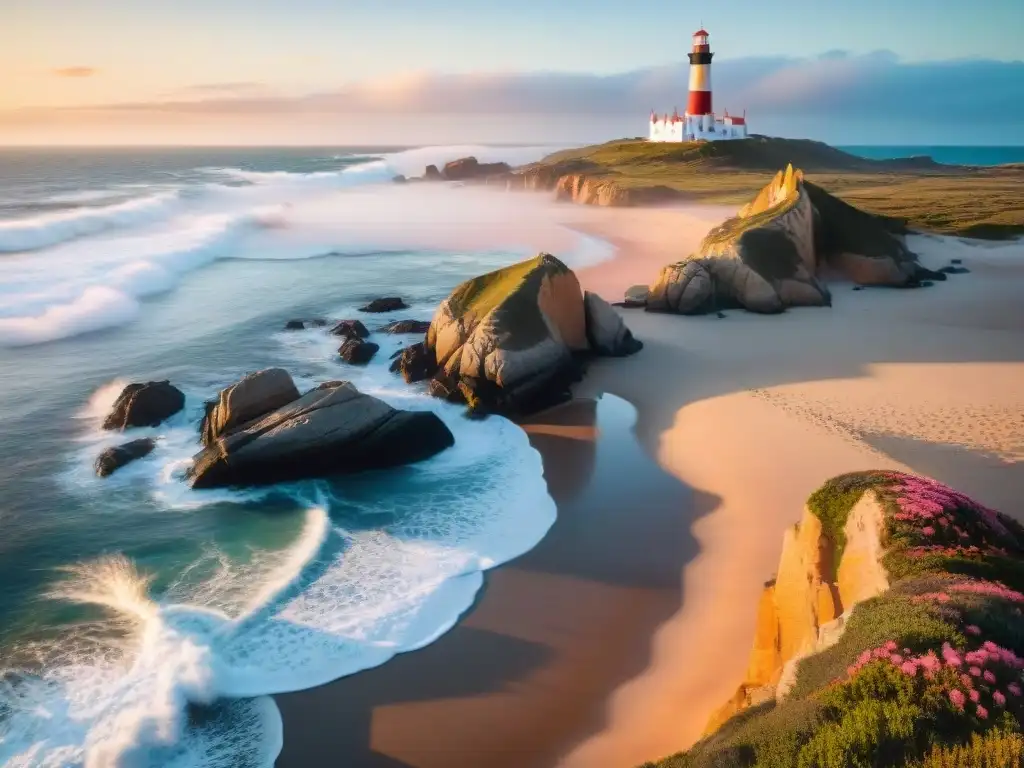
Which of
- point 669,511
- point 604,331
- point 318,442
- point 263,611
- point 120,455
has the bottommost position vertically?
point 263,611

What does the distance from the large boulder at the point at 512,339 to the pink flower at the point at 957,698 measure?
44.4 feet

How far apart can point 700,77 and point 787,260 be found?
6950 cm

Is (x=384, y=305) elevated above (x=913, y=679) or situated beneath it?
situated beneath

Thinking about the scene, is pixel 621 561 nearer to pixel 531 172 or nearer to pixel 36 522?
pixel 36 522

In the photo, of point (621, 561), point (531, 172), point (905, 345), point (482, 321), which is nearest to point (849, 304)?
point (905, 345)

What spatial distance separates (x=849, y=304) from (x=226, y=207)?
63.5m

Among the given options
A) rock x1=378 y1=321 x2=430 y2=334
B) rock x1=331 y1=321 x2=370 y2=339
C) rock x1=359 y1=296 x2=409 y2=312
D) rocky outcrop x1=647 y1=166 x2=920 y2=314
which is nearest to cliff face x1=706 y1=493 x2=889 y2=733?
rock x1=378 y1=321 x2=430 y2=334

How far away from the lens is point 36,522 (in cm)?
1367

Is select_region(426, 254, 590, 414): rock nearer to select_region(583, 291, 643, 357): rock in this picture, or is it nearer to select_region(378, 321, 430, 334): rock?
select_region(583, 291, 643, 357): rock

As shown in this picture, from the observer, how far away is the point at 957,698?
5.51 meters

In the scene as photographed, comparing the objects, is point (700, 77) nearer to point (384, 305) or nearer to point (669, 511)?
point (384, 305)

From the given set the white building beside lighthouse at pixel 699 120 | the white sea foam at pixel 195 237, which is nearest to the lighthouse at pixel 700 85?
the white building beside lighthouse at pixel 699 120

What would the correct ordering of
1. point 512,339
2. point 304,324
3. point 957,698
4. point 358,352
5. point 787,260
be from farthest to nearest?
point 787,260 → point 304,324 → point 358,352 → point 512,339 → point 957,698

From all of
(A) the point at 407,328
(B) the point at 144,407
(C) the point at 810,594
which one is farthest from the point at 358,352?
(C) the point at 810,594
